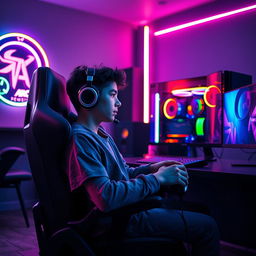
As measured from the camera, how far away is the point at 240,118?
6.67ft

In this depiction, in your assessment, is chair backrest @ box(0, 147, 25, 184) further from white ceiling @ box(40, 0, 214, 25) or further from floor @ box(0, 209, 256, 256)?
white ceiling @ box(40, 0, 214, 25)

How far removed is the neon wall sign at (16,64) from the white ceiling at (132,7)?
628 mm

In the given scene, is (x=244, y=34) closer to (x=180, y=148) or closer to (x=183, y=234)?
(x=180, y=148)

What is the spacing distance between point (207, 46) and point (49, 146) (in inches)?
134

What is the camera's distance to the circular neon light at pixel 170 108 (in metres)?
2.58

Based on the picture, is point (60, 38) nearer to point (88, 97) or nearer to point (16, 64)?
point (16, 64)

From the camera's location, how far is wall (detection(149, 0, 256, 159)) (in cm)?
389

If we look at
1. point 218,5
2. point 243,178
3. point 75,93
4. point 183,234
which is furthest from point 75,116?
point 218,5

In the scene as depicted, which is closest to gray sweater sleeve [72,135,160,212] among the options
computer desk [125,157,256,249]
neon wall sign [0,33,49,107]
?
computer desk [125,157,256,249]

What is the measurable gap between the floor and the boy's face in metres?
1.30

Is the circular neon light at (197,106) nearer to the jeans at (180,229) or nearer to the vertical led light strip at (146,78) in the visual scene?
the jeans at (180,229)

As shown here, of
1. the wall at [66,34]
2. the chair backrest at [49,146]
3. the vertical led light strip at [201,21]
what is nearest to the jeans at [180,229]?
the chair backrest at [49,146]

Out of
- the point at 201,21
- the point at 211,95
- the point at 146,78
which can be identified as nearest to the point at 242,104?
the point at 211,95

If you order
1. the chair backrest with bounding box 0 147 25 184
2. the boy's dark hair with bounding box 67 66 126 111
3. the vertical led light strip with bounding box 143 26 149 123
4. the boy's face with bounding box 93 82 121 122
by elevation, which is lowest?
the chair backrest with bounding box 0 147 25 184
